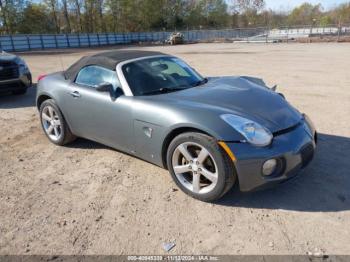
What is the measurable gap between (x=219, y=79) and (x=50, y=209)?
2744mm

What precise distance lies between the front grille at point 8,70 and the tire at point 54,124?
3.48m

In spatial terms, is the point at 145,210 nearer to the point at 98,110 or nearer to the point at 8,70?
the point at 98,110

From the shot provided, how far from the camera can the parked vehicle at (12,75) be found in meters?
7.71

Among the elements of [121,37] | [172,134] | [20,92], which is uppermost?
[121,37]

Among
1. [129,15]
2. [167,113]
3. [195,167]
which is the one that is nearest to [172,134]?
[167,113]

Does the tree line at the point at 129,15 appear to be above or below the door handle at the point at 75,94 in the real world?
above

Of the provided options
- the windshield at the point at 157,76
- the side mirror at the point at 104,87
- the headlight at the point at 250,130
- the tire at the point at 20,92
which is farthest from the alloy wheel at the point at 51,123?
the tire at the point at 20,92

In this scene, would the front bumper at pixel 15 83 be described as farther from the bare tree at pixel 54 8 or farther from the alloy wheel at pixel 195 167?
the bare tree at pixel 54 8

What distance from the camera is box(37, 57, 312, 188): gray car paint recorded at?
3148mm

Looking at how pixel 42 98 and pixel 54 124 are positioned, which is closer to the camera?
pixel 54 124

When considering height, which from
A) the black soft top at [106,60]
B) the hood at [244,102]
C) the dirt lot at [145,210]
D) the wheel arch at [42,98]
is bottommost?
the dirt lot at [145,210]

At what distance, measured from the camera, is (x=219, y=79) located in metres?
4.54

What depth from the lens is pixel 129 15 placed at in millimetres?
70375

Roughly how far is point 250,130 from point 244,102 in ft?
1.77
